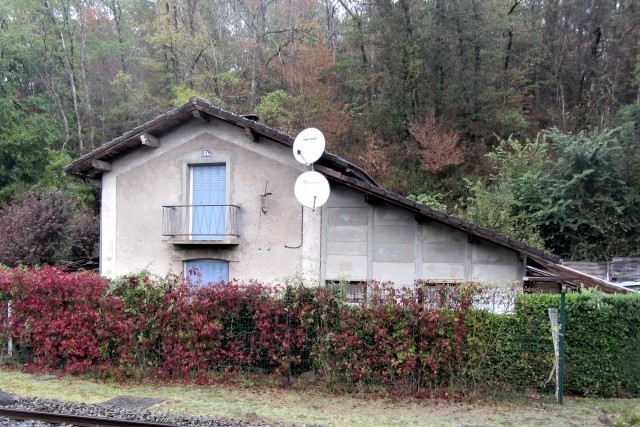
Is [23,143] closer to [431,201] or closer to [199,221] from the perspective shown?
[199,221]

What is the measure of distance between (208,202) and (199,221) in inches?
23.2


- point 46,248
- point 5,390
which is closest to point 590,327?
point 5,390

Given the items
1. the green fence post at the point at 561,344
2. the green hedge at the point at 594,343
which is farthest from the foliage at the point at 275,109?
the green fence post at the point at 561,344

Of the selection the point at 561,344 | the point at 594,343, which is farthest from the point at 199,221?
the point at 594,343

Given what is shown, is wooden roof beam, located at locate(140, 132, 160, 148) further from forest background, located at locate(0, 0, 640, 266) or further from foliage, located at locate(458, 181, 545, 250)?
foliage, located at locate(458, 181, 545, 250)

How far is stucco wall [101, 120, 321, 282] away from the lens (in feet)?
45.9

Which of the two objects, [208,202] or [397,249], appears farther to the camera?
[208,202]

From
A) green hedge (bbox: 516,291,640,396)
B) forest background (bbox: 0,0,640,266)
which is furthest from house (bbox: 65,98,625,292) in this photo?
forest background (bbox: 0,0,640,266)

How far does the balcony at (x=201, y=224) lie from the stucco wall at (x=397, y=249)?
269 cm

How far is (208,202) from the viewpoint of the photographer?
14867mm

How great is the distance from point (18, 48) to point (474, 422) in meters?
36.2

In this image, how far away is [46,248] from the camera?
63.4 ft

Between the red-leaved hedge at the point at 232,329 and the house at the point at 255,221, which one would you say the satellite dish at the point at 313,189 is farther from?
the red-leaved hedge at the point at 232,329

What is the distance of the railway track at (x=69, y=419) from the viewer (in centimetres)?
726
